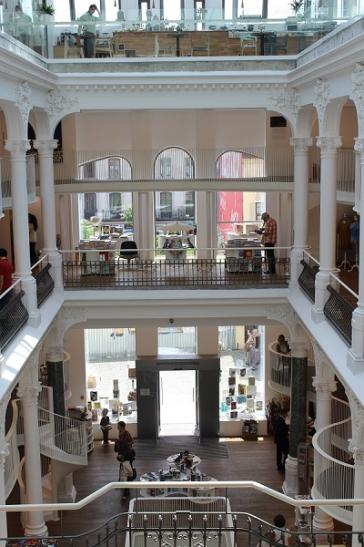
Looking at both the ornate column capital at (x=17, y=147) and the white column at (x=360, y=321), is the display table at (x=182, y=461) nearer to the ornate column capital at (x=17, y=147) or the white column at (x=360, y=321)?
the white column at (x=360, y=321)

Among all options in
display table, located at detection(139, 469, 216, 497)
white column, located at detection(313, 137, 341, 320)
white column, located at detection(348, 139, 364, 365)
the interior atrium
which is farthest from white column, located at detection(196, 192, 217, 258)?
white column, located at detection(348, 139, 364, 365)

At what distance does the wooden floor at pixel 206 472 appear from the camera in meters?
15.4

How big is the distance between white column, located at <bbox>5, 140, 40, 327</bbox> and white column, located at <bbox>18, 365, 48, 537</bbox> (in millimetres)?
1229

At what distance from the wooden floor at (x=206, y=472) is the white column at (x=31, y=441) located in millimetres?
981

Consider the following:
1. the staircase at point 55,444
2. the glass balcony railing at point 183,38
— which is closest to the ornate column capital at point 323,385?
the staircase at point 55,444

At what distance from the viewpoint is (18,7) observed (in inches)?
506

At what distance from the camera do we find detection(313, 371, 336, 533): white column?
44.4 ft

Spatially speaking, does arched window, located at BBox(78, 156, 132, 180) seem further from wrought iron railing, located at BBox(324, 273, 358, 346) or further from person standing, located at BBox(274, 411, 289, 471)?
wrought iron railing, located at BBox(324, 273, 358, 346)

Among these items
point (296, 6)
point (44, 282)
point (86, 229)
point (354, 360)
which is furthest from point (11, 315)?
point (86, 229)

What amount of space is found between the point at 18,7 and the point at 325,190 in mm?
6080

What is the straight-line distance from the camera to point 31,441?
13547 millimetres

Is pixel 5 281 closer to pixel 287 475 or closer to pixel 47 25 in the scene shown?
pixel 47 25

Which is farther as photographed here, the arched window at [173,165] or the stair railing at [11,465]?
the arched window at [173,165]

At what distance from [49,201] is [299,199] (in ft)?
16.6
